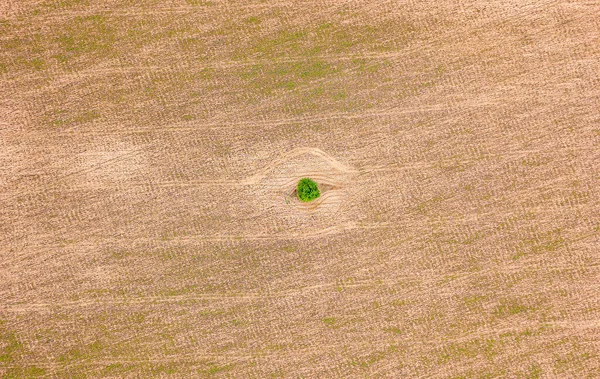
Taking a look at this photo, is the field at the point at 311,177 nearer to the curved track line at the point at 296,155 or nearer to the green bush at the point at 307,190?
the curved track line at the point at 296,155

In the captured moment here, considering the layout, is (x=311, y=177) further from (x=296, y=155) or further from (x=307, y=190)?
(x=296, y=155)

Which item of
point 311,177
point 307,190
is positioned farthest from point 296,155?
point 307,190

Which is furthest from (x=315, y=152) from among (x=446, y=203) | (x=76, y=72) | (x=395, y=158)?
(x=76, y=72)

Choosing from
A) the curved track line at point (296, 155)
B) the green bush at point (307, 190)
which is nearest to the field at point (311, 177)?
the curved track line at point (296, 155)

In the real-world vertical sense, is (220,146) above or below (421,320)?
above

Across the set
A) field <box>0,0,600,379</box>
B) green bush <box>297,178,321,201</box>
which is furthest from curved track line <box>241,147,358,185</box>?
green bush <box>297,178,321,201</box>

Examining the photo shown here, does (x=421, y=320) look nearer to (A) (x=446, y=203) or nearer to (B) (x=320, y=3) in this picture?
(A) (x=446, y=203)
